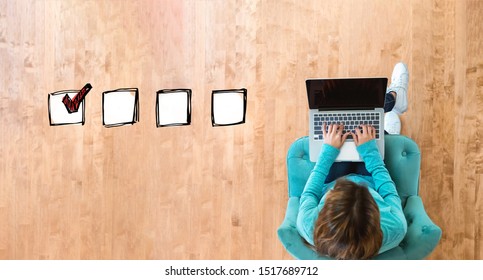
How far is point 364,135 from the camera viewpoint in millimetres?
2189

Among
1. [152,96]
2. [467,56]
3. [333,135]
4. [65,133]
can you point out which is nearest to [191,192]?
[152,96]

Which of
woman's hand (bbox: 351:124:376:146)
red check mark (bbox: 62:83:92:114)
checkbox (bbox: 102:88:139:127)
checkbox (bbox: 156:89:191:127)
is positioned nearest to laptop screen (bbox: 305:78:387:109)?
woman's hand (bbox: 351:124:376:146)

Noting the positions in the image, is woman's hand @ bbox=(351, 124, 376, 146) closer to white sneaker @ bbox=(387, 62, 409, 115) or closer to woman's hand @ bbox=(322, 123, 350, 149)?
woman's hand @ bbox=(322, 123, 350, 149)

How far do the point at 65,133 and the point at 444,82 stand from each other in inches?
77.1

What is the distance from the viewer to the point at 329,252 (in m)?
1.88

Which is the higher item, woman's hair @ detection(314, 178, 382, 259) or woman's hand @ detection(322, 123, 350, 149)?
woman's hand @ detection(322, 123, 350, 149)

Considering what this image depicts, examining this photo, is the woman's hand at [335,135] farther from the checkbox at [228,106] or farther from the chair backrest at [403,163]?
the checkbox at [228,106]

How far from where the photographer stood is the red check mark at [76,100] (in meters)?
2.95

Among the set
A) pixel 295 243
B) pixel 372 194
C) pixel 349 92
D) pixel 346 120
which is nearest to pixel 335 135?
pixel 346 120

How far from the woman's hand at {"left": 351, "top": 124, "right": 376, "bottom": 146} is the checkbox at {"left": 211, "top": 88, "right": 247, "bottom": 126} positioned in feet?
2.57

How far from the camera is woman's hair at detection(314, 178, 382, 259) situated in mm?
1846

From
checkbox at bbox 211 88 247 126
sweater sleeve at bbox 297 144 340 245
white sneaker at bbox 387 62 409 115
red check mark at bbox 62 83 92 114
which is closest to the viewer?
sweater sleeve at bbox 297 144 340 245

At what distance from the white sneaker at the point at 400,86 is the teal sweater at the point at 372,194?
52cm

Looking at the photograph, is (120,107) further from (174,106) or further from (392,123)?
(392,123)
